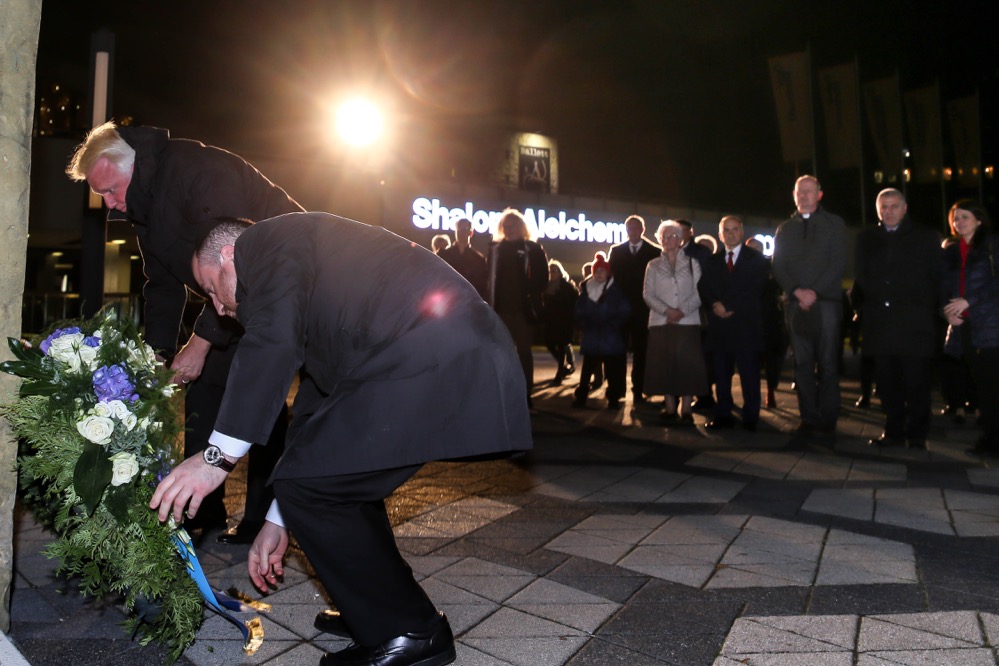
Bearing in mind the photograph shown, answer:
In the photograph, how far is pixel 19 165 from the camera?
9.11 ft

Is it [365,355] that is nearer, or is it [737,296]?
[365,355]

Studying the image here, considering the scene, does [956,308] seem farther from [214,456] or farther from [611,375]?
[214,456]

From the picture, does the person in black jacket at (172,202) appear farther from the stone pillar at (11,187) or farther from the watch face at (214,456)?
the watch face at (214,456)

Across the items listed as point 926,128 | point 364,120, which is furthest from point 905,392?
point 926,128

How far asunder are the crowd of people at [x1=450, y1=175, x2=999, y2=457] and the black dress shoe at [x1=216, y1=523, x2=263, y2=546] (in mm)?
4721

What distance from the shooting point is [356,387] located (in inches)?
92.7

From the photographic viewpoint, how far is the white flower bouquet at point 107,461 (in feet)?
8.07

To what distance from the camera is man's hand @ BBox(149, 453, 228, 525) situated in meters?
2.24

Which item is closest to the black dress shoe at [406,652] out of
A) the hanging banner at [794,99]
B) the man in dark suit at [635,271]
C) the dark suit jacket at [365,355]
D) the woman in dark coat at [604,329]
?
the dark suit jacket at [365,355]

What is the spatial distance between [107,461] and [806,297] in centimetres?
603

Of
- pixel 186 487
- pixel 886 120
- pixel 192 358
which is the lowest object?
pixel 186 487

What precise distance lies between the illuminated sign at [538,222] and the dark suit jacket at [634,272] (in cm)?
1736

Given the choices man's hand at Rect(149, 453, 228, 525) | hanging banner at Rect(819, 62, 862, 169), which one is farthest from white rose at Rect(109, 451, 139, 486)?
hanging banner at Rect(819, 62, 862, 169)

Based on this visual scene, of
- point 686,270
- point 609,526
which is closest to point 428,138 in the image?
point 686,270
